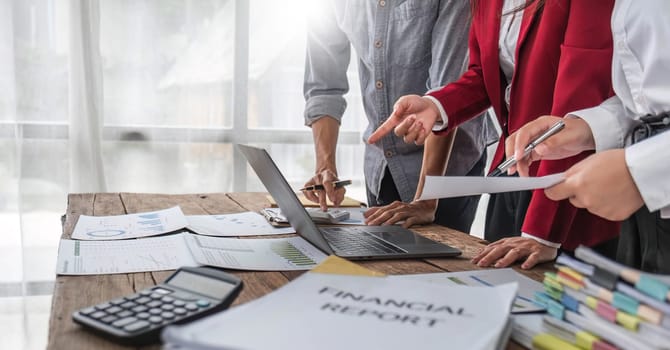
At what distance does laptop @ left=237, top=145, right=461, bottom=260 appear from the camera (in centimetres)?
100

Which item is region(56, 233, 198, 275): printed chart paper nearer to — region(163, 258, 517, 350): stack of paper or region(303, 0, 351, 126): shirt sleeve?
region(163, 258, 517, 350): stack of paper

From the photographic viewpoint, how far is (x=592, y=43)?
103 cm

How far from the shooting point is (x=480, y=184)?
769 mm

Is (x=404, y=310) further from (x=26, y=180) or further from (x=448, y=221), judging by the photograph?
(x=26, y=180)

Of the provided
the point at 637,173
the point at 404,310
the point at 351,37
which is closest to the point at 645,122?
the point at 637,173

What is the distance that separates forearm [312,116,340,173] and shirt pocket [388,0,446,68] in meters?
0.27

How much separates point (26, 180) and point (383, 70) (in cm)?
171

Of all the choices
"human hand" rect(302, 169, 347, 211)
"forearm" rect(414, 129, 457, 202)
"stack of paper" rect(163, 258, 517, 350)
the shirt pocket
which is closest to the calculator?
"stack of paper" rect(163, 258, 517, 350)

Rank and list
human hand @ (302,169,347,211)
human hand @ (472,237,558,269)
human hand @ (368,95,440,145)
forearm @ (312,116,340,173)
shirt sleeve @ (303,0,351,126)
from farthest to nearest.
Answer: shirt sleeve @ (303,0,351,126)
forearm @ (312,116,340,173)
human hand @ (302,169,347,211)
human hand @ (368,95,440,145)
human hand @ (472,237,558,269)

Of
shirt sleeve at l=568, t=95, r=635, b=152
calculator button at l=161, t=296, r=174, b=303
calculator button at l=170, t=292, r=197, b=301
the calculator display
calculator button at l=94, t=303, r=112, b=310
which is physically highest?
shirt sleeve at l=568, t=95, r=635, b=152

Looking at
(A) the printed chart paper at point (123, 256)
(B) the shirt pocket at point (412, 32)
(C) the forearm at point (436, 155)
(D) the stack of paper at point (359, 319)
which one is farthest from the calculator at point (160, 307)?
(B) the shirt pocket at point (412, 32)

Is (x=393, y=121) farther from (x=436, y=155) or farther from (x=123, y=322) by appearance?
(x=123, y=322)

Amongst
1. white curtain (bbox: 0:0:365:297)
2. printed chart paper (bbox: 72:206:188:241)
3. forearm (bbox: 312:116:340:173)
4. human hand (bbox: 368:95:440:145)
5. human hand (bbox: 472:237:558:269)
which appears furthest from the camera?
white curtain (bbox: 0:0:365:297)

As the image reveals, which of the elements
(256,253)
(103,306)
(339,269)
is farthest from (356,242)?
(103,306)
